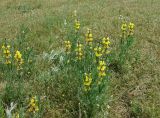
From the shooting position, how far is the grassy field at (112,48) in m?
5.55

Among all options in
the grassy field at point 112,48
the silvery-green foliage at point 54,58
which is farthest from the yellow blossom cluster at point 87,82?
the silvery-green foliage at point 54,58

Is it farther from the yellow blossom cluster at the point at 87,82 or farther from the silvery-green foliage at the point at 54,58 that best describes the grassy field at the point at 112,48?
the yellow blossom cluster at the point at 87,82

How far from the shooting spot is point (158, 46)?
24.8 ft

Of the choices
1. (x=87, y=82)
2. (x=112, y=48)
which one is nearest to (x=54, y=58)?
(x=112, y=48)

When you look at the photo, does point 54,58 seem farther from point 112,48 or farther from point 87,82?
point 87,82

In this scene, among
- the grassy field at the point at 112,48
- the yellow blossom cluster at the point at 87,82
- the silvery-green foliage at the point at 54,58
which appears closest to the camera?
the yellow blossom cluster at the point at 87,82

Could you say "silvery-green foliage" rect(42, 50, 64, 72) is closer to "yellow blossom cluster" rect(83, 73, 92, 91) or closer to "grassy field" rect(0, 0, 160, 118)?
"grassy field" rect(0, 0, 160, 118)

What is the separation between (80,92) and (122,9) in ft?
20.6

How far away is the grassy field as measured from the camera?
5.55 meters

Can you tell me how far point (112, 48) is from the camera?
7.48 metres

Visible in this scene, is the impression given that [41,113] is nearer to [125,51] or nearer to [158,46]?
[125,51]

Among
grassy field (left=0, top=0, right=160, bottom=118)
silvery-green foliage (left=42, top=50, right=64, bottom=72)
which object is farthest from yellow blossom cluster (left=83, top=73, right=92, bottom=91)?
silvery-green foliage (left=42, top=50, right=64, bottom=72)

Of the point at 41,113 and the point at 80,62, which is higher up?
the point at 80,62

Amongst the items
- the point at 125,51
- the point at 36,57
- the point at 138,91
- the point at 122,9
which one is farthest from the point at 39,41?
the point at 122,9
